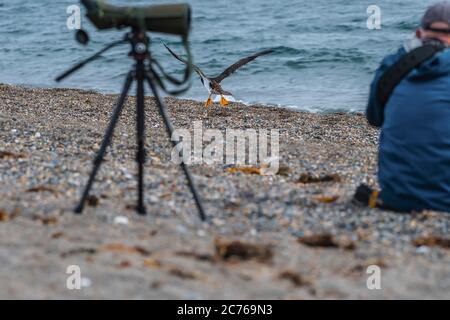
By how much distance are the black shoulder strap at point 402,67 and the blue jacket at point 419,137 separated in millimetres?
37

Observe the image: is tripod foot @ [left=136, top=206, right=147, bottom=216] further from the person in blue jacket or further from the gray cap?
the gray cap

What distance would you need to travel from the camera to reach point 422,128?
180 inches

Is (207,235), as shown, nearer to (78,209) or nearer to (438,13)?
(78,209)

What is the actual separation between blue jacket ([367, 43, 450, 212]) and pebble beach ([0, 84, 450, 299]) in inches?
5.8

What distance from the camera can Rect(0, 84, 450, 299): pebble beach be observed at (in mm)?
3582

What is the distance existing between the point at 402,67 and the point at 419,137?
498 millimetres

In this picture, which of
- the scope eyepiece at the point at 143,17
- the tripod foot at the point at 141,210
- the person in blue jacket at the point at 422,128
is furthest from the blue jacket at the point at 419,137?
the tripod foot at the point at 141,210

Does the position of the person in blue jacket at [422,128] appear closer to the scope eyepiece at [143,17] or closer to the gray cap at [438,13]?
the gray cap at [438,13]

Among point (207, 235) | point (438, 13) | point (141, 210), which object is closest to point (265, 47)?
point (438, 13)

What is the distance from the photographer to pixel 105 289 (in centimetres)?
345

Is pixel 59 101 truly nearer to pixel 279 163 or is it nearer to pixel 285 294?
pixel 279 163

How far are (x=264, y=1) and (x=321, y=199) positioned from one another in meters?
28.0

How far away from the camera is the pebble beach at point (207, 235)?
11.8 feet

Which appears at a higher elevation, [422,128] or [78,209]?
[422,128]
